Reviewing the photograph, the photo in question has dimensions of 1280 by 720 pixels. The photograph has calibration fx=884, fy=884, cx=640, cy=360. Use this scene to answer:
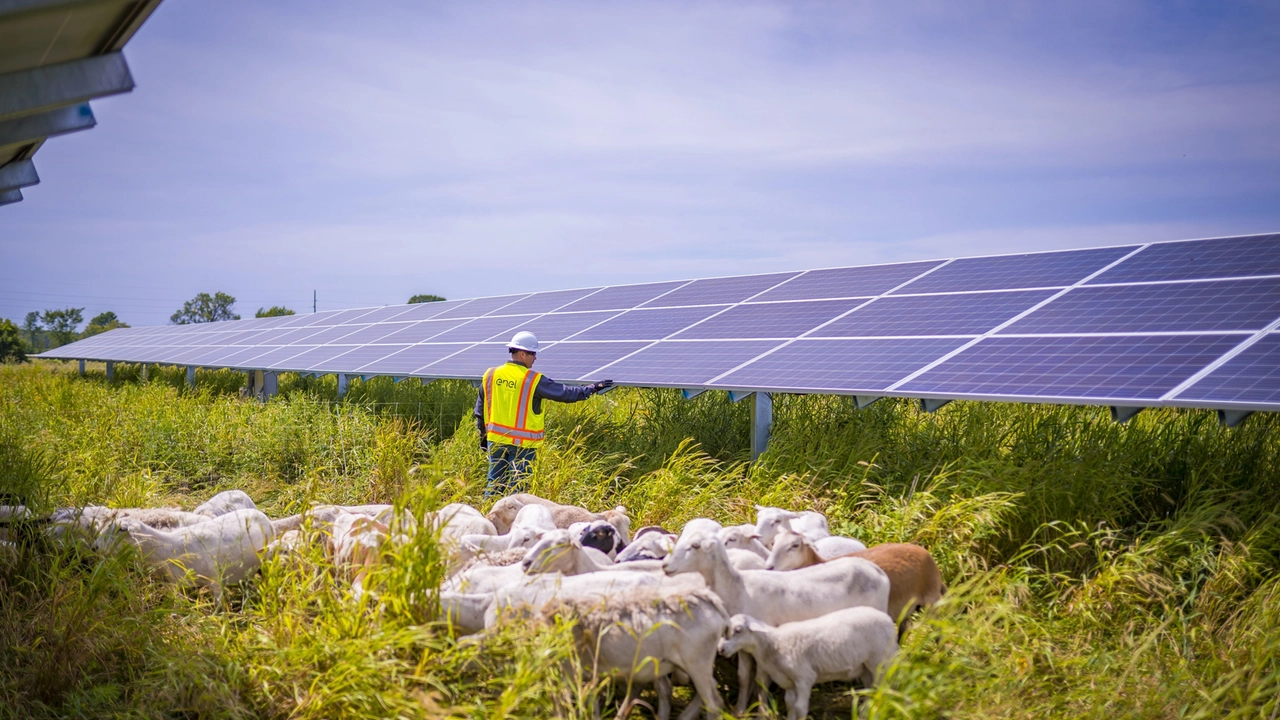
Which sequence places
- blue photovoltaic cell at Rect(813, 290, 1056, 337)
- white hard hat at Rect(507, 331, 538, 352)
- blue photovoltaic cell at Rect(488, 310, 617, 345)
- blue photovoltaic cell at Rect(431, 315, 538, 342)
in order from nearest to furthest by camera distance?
white hard hat at Rect(507, 331, 538, 352) → blue photovoltaic cell at Rect(813, 290, 1056, 337) → blue photovoltaic cell at Rect(488, 310, 617, 345) → blue photovoltaic cell at Rect(431, 315, 538, 342)

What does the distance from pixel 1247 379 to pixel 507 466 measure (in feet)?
21.3

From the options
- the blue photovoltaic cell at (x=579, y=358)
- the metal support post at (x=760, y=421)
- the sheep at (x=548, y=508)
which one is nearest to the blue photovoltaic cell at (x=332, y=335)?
the blue photovoltaic cell at (x=579, y=358)

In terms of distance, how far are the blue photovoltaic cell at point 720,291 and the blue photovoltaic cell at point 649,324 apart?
1.50 feet

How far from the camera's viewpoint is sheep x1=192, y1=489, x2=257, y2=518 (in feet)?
24.9

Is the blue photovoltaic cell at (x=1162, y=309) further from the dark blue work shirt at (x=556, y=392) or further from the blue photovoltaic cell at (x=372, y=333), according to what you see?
the blue photovoltaic cell at (x=372, y=333)

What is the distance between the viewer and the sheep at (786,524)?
21.1ft

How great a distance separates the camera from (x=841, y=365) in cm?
876

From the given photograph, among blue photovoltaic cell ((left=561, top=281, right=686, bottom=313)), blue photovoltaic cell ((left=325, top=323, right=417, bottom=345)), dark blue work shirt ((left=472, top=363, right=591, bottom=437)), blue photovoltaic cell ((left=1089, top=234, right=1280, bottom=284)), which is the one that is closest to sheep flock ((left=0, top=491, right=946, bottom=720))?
dark blue work shirt ((left=472, top=363, right=591, bottom=437))

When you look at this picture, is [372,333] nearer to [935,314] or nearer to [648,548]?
[935,314]

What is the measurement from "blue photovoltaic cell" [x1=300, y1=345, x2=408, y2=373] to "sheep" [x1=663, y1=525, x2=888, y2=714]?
10.9m

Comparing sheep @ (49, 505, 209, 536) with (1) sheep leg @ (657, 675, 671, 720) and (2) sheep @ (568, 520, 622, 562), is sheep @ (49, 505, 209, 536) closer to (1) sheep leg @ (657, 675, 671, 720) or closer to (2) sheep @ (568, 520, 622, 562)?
(2) sheep @ (568, 520, 622, 562)

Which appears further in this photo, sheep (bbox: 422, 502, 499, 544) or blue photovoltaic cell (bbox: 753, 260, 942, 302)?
blue photovoltaic cell (bbox: 753, 260, 942, 302)

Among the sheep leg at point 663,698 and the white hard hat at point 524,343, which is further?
the white hard hat at point 524,343

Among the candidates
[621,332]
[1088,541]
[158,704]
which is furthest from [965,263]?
[158,704]
